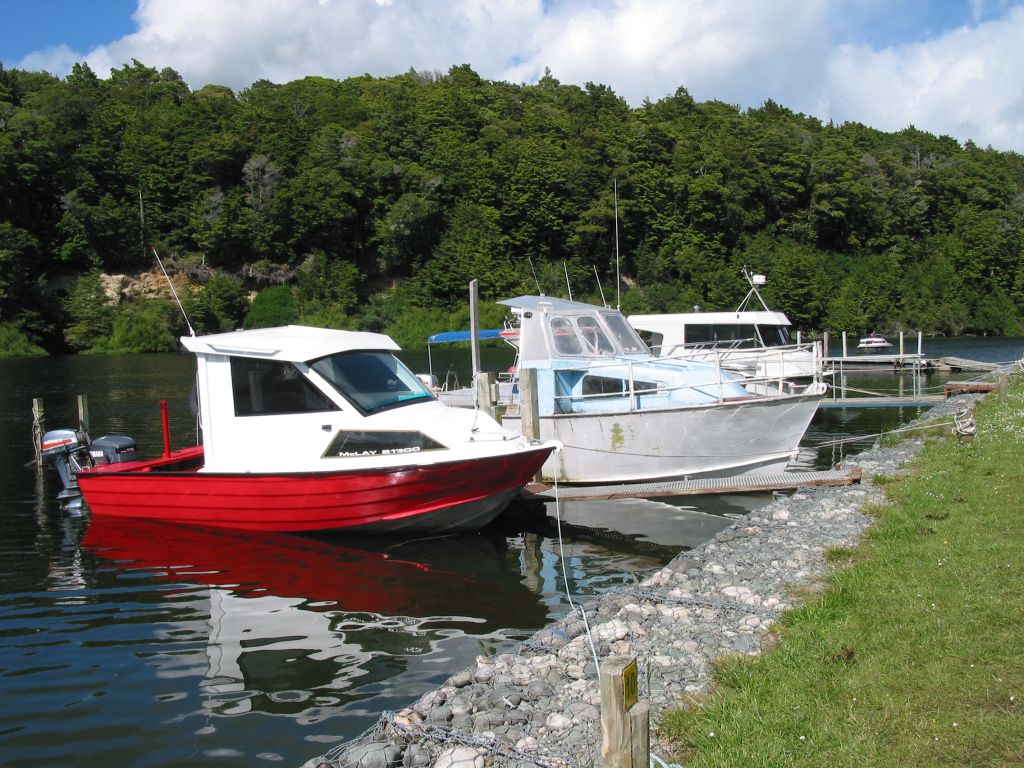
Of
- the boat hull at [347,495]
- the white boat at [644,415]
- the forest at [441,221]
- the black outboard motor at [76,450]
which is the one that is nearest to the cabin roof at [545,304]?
the white boat at [644,415]

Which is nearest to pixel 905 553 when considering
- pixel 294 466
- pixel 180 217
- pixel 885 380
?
pixel 294 466

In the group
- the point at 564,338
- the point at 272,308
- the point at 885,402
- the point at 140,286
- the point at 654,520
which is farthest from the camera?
the point at 272,308

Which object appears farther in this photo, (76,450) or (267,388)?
(76,450)

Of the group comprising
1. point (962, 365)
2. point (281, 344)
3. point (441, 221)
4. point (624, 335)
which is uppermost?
point (441, 221)

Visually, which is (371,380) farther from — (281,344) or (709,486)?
(709,486)

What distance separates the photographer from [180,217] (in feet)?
289

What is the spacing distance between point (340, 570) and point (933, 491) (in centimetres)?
817

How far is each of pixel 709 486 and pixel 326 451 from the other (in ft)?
21.3

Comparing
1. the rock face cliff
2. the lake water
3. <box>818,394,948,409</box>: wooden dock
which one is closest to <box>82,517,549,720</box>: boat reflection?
the lake water

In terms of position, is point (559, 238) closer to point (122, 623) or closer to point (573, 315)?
point (573, 315)

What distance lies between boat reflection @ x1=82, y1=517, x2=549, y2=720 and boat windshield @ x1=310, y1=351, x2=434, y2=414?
221cm

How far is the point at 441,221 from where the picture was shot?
88688mm

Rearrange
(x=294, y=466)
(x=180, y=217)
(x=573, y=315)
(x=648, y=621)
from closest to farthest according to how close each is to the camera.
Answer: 1. (x=648, y=621)
2. (x=294, y=466)
3. (x=573, y=315)
4. (x=180, y=217)

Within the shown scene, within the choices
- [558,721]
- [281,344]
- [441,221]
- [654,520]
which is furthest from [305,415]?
[441,221]
